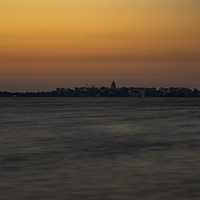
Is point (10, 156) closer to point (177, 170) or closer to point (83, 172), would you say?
point (83, 172)

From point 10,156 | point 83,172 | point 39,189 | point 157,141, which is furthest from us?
point 157,141

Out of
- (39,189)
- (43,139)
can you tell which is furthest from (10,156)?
(43,139)

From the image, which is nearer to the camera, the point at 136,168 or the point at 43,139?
the point at 136,168

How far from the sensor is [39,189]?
82.5 ft

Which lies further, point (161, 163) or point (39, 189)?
point (161, 163)

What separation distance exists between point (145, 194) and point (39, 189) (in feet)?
12.3

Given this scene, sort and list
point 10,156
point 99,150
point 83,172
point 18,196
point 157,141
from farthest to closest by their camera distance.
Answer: point 157,141
point 99,150
point 10,156
point 83,172
point 18,196

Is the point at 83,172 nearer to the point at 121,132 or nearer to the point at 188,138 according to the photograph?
the point at 188,138

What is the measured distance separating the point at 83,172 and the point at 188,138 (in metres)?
24.1

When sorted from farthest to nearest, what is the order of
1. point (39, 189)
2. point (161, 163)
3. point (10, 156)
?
point (10, 156), point (161, 163), point (39, 189)

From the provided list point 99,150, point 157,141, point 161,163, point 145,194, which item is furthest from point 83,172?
point 157,141

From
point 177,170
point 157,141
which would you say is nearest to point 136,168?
point 177,170

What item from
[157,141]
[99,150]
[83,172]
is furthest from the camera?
[157,141]

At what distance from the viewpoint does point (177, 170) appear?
31203 mm
